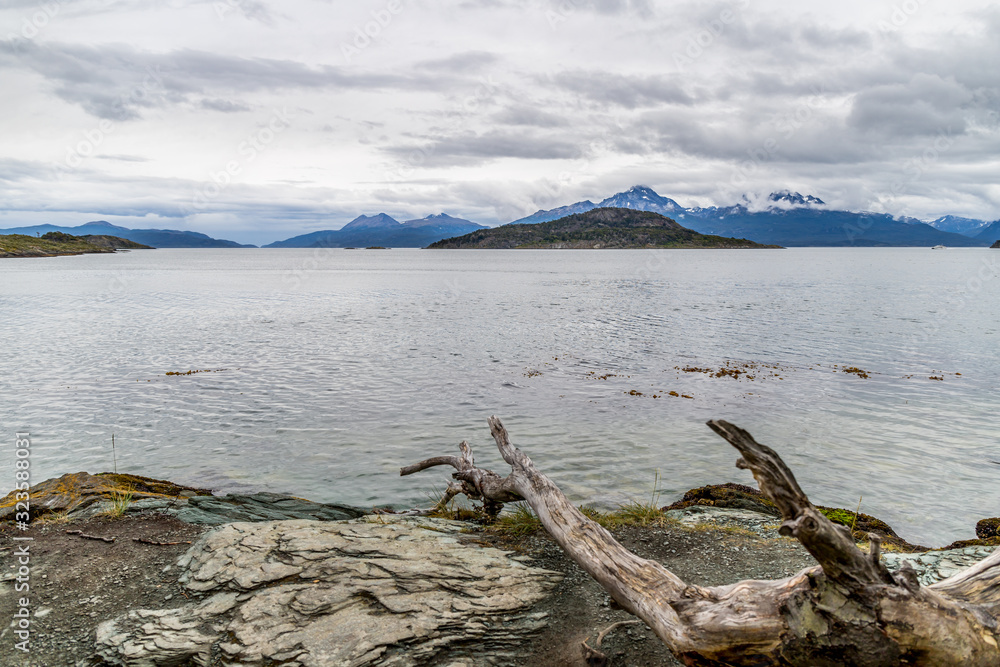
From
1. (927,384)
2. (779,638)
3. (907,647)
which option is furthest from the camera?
(927,384)

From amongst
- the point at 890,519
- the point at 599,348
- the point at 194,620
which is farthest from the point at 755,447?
the point at 599,348

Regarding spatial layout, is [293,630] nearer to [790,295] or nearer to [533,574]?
[533,574]

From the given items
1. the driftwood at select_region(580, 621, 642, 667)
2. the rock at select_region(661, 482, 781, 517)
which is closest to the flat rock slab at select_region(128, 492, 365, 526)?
the driftwood at select_region(580, 621, 642, 667)

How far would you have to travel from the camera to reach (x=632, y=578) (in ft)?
22.0

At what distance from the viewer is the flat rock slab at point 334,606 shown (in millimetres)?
6441

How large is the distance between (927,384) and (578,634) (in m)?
24.6

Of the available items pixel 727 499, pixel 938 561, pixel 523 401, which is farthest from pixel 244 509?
pixel 523 401

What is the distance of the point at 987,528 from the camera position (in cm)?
1130

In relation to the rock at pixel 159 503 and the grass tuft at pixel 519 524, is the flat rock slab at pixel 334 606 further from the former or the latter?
the rock at pixel 159 503

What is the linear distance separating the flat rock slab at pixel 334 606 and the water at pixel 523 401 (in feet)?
16.3

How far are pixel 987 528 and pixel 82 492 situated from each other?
17687 millimetres

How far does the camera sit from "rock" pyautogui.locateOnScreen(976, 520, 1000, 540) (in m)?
11.0

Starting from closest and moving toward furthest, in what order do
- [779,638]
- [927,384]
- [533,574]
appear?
[779,638] < [533,574] < [927,384]

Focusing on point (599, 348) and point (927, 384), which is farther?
point (599, 348)
